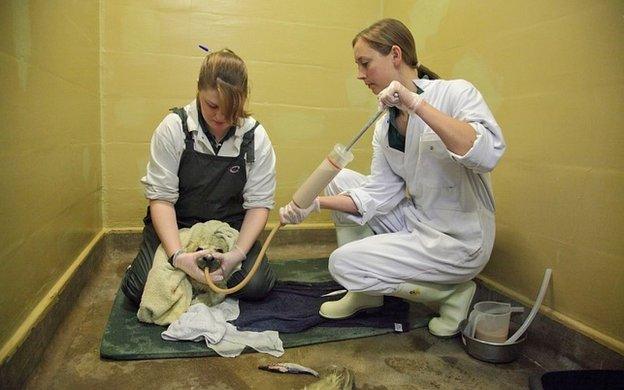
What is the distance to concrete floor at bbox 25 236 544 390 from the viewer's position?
118cm

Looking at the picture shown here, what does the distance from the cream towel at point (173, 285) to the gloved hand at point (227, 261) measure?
53 mm

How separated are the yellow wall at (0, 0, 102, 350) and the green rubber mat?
0.80 feet

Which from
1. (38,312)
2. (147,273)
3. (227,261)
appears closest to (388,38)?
(227,261)

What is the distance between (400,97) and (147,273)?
109 cm

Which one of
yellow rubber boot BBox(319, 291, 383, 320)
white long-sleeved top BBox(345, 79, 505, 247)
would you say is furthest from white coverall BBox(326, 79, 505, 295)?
yellow rubber boot BBox(319, 291, 383, 320)

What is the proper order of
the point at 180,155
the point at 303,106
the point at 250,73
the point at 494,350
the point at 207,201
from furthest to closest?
the point at 303,106
the point at 250,73
the point at 207,201
the point at 180,155
the point at 494,350

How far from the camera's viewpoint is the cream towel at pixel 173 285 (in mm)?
1439

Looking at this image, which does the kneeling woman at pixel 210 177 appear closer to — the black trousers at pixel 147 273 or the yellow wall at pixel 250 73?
the black trousers at pixel 147 273

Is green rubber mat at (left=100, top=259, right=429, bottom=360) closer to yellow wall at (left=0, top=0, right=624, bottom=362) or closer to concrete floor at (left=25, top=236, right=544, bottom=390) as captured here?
concrete floor at (left=25, top=236, right=544, bottom=390)

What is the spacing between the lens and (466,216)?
1426 mm

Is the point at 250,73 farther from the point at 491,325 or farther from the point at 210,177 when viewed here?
the point at 491,325

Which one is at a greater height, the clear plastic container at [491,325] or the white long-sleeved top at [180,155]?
the white long-sleeved top at [180,155]

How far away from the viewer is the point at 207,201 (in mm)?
1662

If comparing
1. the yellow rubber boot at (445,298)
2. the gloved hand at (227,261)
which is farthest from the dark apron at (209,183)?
the yellow rubber boot at (445,298)
